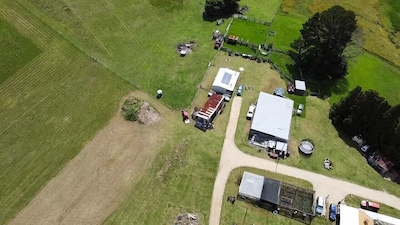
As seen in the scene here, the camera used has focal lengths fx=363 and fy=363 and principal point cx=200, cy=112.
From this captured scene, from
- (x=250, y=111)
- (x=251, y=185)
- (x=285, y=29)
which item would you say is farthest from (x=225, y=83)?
(x=285, y=29)

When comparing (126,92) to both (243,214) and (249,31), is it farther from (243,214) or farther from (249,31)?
(249,31)

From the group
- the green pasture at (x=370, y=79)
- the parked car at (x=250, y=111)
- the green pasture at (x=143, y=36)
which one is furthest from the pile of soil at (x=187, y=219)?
the green pasture at (x=370, y=79)

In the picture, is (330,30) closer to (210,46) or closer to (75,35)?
(210,46)

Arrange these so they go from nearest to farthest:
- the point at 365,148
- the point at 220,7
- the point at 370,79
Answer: the point at 365,148 → the point at 370,79 → the point at 220,7

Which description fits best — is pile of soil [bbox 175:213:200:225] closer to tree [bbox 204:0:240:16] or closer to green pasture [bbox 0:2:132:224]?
green pasture [bbox 0:2:132:224]

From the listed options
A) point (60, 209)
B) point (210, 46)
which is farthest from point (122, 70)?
point (60, 209)

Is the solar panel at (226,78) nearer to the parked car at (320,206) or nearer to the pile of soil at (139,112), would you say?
the pile of soil at (139,112)
